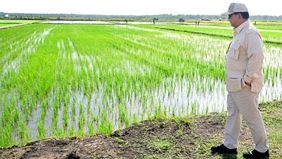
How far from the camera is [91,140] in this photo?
442cm

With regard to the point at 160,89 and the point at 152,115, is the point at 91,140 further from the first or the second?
the point at 160,89

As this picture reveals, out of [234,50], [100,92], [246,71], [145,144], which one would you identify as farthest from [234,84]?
[100,92]

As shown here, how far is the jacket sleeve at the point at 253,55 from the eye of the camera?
348 centimetres

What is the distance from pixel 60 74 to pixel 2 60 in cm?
344

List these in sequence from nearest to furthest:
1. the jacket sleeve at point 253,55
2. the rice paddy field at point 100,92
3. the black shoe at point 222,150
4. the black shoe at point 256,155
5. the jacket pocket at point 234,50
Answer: the jacket sleeve at point 253,55 < the jacket pocket at point 234,50 < the black shoe at point 256,155 < the black shoe at point 222,150 < the rice paddy field at point 100,92

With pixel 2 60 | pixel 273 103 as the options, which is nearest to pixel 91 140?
pixel 273 103

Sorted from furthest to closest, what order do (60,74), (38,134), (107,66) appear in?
(107,66) < (60,74) < (38,134)

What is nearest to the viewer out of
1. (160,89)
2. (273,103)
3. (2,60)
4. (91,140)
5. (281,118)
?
(91,140)

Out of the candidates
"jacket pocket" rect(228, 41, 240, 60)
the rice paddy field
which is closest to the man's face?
"jacket pocket" rect(228, 41, 240, 60)

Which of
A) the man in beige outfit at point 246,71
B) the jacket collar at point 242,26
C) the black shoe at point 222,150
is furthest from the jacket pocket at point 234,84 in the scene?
the black shoe at point 222,150

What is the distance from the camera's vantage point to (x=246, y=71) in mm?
3535

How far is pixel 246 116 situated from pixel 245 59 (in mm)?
550

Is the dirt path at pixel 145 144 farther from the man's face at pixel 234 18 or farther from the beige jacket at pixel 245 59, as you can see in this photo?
the man's face at pixel 234 18

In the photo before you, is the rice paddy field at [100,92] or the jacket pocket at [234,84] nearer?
the jacket pocket at [234,84]
